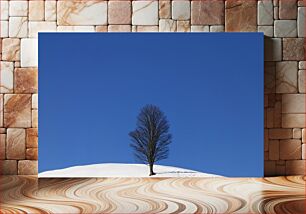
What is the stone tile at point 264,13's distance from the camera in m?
3.74

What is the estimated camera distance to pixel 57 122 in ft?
12.3

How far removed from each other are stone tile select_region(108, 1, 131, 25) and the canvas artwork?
0.45ft

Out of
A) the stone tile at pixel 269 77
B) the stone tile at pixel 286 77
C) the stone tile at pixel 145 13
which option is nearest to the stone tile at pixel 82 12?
the stone tile at pixel 145 13

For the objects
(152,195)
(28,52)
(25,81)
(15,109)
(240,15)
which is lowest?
(152,195)

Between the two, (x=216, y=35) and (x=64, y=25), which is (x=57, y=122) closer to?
(x=64, y=25)

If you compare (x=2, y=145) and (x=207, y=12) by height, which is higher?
(x=207, y=12)

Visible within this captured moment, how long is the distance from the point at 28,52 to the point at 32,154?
0.87 metres

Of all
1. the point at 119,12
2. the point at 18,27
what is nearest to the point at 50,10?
the point at 18,27

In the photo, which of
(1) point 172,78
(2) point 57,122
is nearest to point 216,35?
(1) point 172,78

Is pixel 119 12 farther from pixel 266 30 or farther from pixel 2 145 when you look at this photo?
pixel 2 145

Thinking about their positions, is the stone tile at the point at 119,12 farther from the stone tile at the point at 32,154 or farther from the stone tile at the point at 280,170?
the stone tile at the point at 280,170

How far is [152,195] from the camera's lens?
3000 millimetres

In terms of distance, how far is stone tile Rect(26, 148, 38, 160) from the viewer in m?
3.74

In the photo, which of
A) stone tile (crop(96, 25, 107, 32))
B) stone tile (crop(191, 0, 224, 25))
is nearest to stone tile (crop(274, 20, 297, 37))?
stone tile (crop(191, 0, 224, 25))
